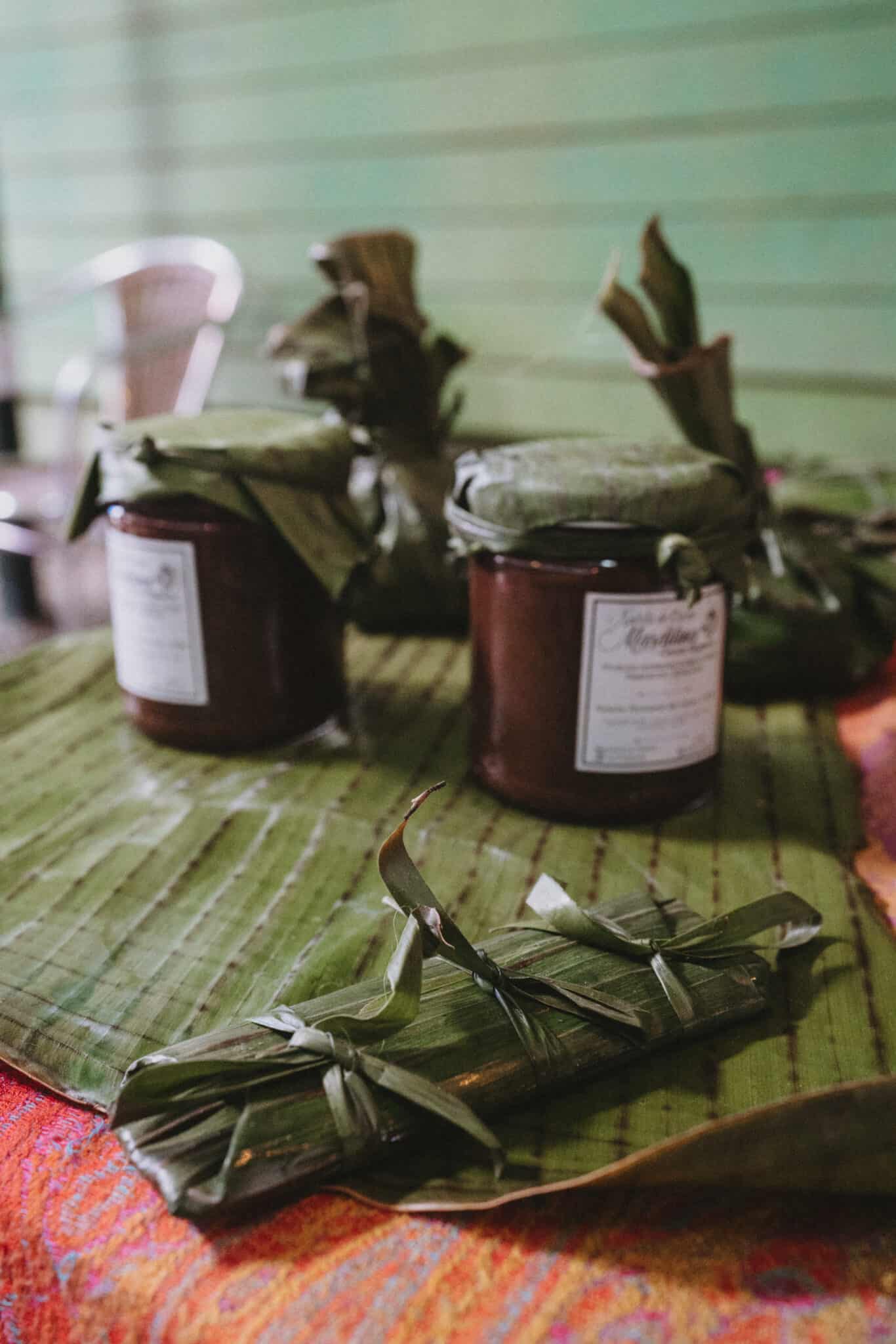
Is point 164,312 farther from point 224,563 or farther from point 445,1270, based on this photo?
point 445,1270

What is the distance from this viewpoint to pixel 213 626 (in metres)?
0.70

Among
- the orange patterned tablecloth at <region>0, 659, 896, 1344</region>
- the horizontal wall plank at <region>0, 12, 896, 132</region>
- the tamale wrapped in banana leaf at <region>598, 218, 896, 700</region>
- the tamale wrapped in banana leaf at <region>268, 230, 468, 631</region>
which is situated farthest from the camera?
the horizontal wall plank at <region>0, 12, 896, 132</region>

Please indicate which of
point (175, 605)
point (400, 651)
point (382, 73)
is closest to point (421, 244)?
point (382, 73)

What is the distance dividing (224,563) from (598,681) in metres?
0.26

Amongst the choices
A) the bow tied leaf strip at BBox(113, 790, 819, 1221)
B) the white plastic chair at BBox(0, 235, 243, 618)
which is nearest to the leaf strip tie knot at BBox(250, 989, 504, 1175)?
the bow tied leaf strip at BBox(113, 790, 819, 1221)

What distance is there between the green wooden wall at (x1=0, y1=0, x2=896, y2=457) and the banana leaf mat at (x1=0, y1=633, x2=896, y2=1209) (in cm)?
80

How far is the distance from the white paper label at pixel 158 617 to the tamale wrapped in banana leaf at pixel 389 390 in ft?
0.75

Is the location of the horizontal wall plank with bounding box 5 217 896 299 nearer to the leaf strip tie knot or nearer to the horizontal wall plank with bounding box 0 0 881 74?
the horizontal wall plank with bounding box 0 0 881 74

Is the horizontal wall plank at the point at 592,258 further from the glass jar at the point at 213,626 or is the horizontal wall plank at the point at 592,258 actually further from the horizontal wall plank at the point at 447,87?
the glass jar at the point at 213,626

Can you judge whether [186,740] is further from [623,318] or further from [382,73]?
[382,73]

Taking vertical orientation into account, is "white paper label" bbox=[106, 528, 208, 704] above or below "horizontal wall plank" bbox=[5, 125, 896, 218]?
below

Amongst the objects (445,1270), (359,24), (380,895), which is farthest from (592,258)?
(445,1270)

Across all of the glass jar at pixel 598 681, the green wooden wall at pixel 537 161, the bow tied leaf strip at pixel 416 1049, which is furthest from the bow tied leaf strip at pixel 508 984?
the green wooden wall at pixel 537 161

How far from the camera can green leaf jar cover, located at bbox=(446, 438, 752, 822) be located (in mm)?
582
